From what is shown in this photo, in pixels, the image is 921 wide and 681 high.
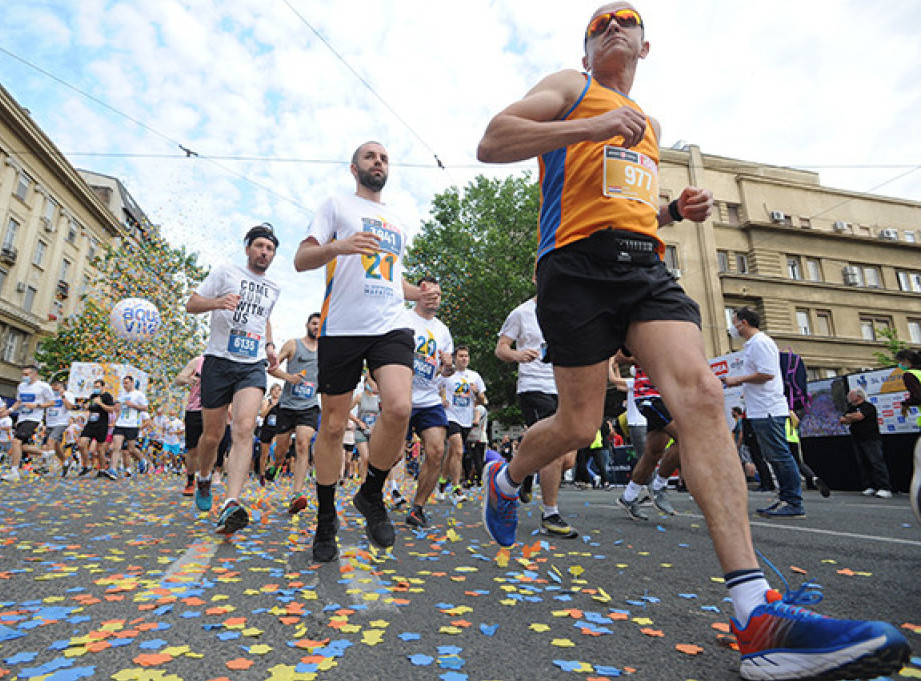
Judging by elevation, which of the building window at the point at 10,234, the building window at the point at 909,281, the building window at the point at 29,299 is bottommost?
the building window at the point at 909,281

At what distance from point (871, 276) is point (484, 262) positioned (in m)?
20.8

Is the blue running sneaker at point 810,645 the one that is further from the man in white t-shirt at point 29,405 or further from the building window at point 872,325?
the building window at point 872,325

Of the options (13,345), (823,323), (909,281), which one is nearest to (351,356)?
(823,323)

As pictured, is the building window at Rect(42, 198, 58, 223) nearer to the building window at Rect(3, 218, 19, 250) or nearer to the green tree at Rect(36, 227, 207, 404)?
the building window at Rect(3, 218, 19, 250)

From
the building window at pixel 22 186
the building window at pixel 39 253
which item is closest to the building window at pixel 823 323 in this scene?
the building window at pixel 22 186

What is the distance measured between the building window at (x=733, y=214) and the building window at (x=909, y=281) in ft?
31.7

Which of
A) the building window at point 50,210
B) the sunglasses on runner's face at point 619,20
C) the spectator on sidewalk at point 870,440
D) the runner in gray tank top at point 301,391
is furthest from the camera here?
the building window at point 50,210

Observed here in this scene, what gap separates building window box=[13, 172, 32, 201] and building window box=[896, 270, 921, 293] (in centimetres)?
5226

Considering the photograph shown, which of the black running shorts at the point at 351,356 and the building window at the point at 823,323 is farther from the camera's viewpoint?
the building window at the point at 823,323

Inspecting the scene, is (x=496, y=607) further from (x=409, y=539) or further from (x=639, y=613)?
(x=409, y=539)

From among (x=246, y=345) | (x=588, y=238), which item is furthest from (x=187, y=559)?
(x=588, y=238)

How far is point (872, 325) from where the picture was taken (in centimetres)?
2875

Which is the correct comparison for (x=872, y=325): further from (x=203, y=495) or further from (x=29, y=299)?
(x=29, y=299)

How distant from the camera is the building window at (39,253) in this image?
38.8 m
